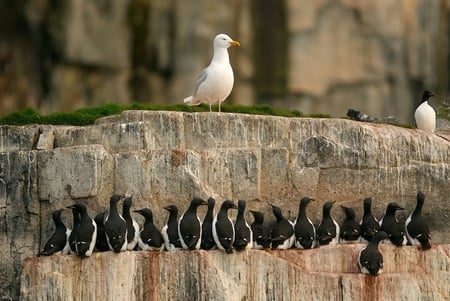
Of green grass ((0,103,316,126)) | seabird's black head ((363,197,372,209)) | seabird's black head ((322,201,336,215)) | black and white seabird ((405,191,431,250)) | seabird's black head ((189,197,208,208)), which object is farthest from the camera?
green grass ((0,103,316,126))

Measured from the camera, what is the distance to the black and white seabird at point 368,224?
3303 centimetres

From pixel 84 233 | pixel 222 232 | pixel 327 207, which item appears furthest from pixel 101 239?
pixel 327 207

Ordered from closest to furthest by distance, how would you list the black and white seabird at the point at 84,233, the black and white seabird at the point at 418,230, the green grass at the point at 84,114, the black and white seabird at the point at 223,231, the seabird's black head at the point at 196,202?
the black and white seabird at the point at 84,233 → the black and white seabird at the point at 223,231 → the seabird's black head at the point at 196,202 → the black and white seabird at the point at 418,230 → the green grass at the point at 84,114

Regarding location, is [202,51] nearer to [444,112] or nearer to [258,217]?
[444,112]

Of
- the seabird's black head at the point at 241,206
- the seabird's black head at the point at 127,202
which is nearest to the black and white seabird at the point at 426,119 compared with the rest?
the seabird's black head at the point at 241,206

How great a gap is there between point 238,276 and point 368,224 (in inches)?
141

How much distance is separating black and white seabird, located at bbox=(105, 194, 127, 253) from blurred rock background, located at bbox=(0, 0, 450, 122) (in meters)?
15.7

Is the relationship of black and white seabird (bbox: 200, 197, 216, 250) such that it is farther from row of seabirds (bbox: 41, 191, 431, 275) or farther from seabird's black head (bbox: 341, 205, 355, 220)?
seabird's black head (bbox: 341, 205, 355, 220)

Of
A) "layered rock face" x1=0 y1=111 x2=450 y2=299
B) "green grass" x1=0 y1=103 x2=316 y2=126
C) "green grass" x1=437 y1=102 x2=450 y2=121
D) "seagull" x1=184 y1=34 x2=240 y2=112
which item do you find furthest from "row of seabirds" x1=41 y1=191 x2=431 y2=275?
"green grass" x1=437 y1=102 x2=450 y2=121

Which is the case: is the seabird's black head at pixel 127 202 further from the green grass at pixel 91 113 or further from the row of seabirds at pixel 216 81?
the row of seabirds at pixel 216 81

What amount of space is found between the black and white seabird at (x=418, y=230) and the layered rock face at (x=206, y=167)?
0.95 ft

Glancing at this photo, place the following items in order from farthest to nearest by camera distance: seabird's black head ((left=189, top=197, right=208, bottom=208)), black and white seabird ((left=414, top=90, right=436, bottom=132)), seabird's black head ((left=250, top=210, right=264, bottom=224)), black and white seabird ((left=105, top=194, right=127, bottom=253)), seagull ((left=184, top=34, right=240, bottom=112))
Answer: black and white seabird ((left=414, top=90, right=436, bottom=132))
seagull ((left=184, top=34, right=240, bottom=112))
seabird's black head ((left=250, top=210, right=264, bottom=224))
seabird's black head ((left=189, top=197, right=208, bottom=208))
black and white seabird ((left=105, top=194, right=127, bottom=253))

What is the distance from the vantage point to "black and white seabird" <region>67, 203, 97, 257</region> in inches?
1208

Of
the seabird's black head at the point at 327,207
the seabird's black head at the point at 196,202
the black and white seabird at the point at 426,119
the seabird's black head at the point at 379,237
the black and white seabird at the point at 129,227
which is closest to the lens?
the black and white seabird at the point at 129,227
